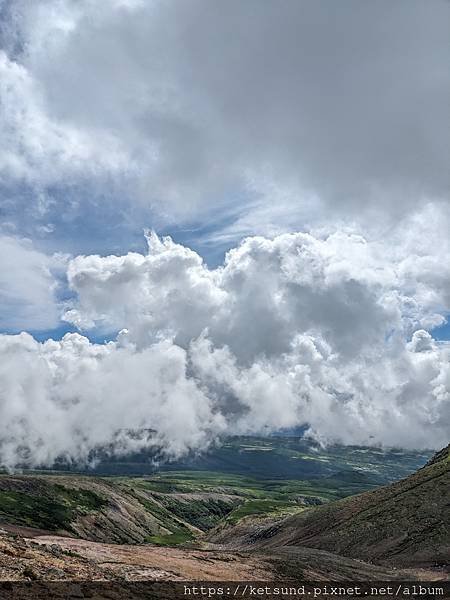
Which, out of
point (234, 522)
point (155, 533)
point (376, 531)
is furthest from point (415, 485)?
point (155, 533)

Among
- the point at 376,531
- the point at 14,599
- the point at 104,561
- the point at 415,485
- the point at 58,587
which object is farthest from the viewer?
the point at 415,485

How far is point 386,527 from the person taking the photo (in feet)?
300

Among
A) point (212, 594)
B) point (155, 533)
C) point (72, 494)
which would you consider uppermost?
point (212, 594)

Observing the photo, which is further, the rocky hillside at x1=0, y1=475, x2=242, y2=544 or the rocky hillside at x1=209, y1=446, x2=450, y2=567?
the rocky hillside at x1=0, y1=475, x2=242, y2=544

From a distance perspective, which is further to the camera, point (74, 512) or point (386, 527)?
point (74, 512)

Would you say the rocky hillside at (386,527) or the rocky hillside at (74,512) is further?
the rocky hillside at (74,512)

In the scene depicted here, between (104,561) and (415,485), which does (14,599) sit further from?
(415,485)

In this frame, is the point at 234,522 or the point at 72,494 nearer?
the point at 234,522

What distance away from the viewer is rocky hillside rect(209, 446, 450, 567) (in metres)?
81.2

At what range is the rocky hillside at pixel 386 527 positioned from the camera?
3199 inches

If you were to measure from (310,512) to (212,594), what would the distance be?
8903 cm

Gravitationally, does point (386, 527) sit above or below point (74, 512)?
above

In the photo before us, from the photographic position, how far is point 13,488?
16788 cm

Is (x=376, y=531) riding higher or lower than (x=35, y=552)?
lower
